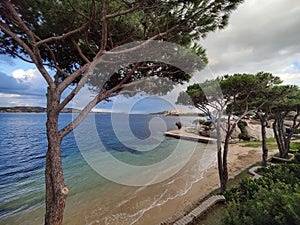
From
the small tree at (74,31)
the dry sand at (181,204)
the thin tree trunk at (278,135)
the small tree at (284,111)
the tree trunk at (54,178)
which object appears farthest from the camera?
the thin tree trunk at (278,135)

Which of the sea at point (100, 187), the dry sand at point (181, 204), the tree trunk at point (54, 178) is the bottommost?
the sea at point (100, 187)

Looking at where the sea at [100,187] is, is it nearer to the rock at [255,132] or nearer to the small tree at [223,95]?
the small tree at [223,95]

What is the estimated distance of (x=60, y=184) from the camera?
2.45m

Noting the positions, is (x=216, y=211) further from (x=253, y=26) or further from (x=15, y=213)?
(x=15, y=213)

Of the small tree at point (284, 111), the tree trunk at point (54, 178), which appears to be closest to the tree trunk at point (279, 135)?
the small tree at point (284, 111)

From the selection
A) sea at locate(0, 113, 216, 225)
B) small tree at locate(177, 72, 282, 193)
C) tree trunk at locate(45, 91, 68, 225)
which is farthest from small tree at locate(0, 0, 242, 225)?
small tree at locate(177, 72, 282, 193)

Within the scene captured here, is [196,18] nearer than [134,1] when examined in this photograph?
No

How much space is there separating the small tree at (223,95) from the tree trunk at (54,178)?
A: 13.9ft

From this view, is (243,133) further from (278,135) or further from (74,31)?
(74,31)

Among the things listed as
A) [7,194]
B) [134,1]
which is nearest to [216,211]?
[134,1]

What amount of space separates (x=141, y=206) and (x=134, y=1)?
5.35m

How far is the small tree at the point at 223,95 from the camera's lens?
4.61 meters

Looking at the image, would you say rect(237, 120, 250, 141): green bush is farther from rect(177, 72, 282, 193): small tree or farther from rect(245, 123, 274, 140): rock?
rect(177, 72, 282, 193): small tree

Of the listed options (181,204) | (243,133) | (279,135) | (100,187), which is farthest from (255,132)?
(100,187)
